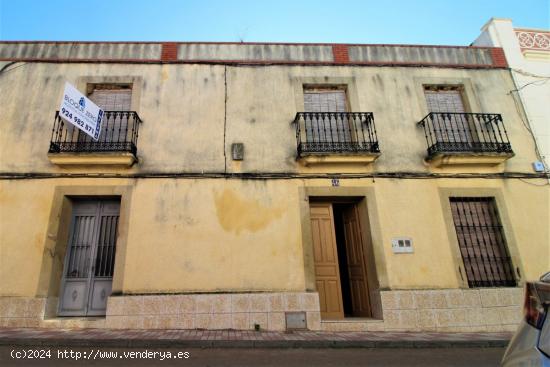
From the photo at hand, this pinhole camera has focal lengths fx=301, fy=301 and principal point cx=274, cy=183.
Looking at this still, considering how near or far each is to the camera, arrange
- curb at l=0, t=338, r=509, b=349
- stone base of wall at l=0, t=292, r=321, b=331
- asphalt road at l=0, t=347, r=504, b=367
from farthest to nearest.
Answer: stone base of wall at l=0, t=292, r=321, b=331 → curb at l=0, t=338, r=509, b=349 → asphalt road at l=0, t=347, r=504, b=367

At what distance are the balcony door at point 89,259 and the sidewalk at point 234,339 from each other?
0.74 m

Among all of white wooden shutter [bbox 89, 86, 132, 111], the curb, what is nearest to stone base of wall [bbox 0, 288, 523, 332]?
the curb

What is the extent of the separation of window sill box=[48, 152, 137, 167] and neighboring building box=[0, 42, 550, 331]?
0.04m

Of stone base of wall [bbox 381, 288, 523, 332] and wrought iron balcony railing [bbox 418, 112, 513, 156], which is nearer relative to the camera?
stone base of wall [bbox 381, 288, 523, 332]

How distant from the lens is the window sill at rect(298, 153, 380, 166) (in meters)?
6.47

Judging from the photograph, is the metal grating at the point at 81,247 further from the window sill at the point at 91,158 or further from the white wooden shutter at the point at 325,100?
the white wooden shutter at the point at 325,100

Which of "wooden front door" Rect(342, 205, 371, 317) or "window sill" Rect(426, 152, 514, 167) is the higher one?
"window sill" Rect(426, 152, 514, 167)

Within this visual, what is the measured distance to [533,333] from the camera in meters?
1.51

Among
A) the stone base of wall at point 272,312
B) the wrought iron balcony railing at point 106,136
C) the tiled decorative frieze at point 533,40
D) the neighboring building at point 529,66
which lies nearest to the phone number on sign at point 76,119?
the wrought iron balcony railing at point 106,136

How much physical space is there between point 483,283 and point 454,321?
114 centimetres

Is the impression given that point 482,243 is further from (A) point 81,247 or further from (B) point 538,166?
(A) point 81,247

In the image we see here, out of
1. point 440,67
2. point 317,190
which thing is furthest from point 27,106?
point 440,67

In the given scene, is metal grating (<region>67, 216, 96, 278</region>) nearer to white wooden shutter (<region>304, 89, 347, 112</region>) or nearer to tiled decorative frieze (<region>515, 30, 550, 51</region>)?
white wooden shutter (<region>304, 89, 347, 112</region>)

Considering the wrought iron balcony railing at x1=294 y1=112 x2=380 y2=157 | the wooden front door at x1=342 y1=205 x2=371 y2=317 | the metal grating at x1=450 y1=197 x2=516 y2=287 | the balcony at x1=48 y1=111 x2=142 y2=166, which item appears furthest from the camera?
the wrought iron balcony railing at x1=294 y1=112 x2=380 y2=157
